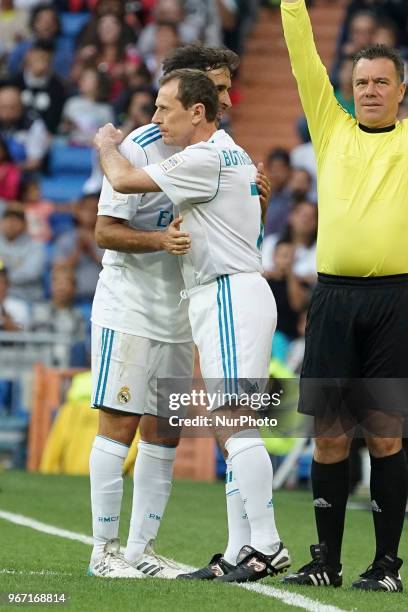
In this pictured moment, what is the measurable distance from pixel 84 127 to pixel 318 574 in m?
12.4

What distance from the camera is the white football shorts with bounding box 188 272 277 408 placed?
5.66 metres

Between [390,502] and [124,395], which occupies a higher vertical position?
[124,395]

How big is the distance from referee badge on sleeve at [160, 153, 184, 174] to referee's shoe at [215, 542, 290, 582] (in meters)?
1.49

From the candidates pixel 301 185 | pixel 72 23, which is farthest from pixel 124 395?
pixel 72 23

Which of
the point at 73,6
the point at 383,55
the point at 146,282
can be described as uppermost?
the point at 73,6

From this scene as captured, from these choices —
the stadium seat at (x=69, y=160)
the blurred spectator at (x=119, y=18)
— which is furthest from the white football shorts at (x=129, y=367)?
the blurred spectator at (x=119, y=18)

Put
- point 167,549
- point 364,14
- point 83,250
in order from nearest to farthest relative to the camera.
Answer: point 167,549 → point 83,250 → point 364,14

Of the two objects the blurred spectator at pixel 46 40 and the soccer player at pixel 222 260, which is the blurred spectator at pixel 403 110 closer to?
the blurred spectator at pixel 46 40

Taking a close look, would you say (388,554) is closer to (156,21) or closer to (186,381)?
(186,381)

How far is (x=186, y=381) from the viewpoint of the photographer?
242 inches

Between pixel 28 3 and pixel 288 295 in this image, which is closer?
pixel 288 295

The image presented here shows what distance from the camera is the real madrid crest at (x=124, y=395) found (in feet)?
19.4

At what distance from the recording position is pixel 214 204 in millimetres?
5777

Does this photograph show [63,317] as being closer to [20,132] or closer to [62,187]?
[62,187]
